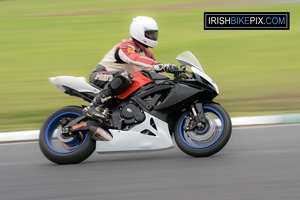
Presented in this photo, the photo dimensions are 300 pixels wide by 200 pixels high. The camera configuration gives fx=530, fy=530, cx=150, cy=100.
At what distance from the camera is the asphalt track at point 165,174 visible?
464cm

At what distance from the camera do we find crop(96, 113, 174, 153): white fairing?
5734 millimetres

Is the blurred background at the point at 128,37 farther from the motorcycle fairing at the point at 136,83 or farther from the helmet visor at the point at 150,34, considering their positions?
the helmet visor at the point at 150,34

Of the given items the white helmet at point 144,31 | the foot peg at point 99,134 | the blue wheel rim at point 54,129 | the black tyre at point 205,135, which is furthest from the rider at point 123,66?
the black tyre at point 205,135

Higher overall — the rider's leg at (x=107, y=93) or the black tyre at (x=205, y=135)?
the rider's leg at (x=107, y=93)

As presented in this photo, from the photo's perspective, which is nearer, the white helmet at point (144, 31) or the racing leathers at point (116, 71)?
the racing leathers at point (116, 71)

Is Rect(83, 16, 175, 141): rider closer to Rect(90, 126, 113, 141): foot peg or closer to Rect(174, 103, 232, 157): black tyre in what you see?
Rect(90, 126, 113, 141): foot peg

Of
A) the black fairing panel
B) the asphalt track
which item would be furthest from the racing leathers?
the asphalt track

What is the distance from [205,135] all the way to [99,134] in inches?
45.6

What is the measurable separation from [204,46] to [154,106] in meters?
8.59

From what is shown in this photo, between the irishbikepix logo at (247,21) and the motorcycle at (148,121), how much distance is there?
10.8 m

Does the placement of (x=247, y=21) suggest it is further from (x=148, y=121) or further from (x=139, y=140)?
(x=139, y=140)

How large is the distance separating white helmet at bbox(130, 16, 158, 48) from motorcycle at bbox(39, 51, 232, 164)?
358 mm

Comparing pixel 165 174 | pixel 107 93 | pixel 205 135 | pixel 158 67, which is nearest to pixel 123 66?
pixel 107 93

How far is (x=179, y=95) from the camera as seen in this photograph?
5.76 meters
